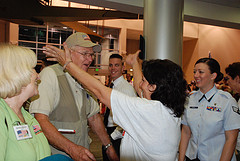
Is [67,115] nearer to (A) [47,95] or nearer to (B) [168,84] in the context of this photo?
(A) [47,95]

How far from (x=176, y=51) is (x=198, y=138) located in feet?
3.52

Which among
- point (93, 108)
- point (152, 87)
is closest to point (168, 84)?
point (152, 87)

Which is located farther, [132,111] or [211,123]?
[211,123]

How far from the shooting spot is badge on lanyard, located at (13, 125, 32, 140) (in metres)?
1.25

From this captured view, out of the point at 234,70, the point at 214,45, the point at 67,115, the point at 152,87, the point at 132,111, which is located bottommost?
the point at 67,115

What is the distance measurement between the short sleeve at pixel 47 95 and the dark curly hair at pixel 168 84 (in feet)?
2.58

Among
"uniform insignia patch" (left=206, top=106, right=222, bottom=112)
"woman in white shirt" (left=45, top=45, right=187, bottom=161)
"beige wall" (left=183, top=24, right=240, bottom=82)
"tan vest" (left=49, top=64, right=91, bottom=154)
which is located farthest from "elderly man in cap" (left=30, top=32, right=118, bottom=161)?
"beige wall" (left=183, top=24, right=240, bottom=82)

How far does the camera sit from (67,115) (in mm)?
1920

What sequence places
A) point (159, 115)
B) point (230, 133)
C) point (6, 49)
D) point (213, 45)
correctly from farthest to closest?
point (213, 45) → point (230, 133) → point (159, 115) → point (6, 49)

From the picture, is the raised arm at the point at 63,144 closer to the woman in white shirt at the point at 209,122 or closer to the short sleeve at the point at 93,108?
the short sleeve at the point at 93,108

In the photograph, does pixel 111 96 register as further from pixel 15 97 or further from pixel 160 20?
pixel 160 20

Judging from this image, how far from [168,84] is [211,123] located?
2.99 feet

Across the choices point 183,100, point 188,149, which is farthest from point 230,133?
point 183,100

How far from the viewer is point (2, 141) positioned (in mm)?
1119
